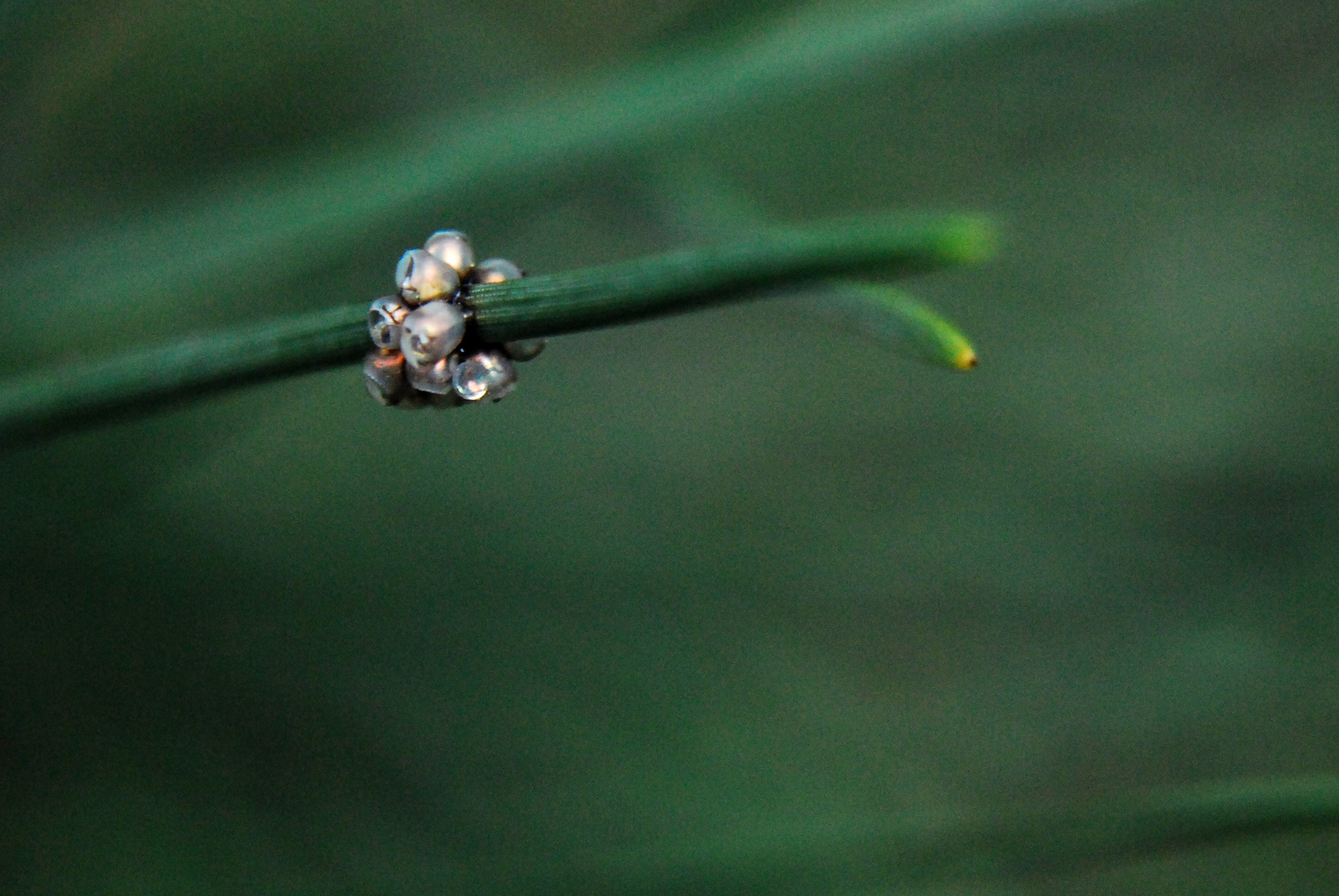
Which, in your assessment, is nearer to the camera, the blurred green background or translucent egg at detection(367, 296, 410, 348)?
translucent egg at detection(367, 296, 410, 348)

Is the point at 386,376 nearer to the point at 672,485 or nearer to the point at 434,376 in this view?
the point at 434,376

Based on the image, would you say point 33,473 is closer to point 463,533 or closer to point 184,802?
point 184,802

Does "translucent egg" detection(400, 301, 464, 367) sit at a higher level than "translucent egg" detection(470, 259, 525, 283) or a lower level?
lower

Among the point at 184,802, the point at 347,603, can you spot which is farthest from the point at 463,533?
the point at 184,802

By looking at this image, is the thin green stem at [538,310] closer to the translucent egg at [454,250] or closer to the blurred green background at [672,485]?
the translucent egg at [454,250]

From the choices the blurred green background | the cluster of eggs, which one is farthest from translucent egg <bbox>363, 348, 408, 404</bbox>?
the blurred green background

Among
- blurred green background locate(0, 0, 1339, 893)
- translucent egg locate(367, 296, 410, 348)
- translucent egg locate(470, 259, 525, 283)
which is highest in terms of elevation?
blurred green background locate(0, 0, 1339, 893)

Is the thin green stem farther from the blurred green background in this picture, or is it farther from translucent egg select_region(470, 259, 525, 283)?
the blurred green background

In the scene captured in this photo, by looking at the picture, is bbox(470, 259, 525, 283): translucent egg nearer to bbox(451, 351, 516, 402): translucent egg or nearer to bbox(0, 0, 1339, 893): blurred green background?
bbox(451, 351, 516, 402): translucent egg

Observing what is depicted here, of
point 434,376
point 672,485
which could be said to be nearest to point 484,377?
point 434,376
